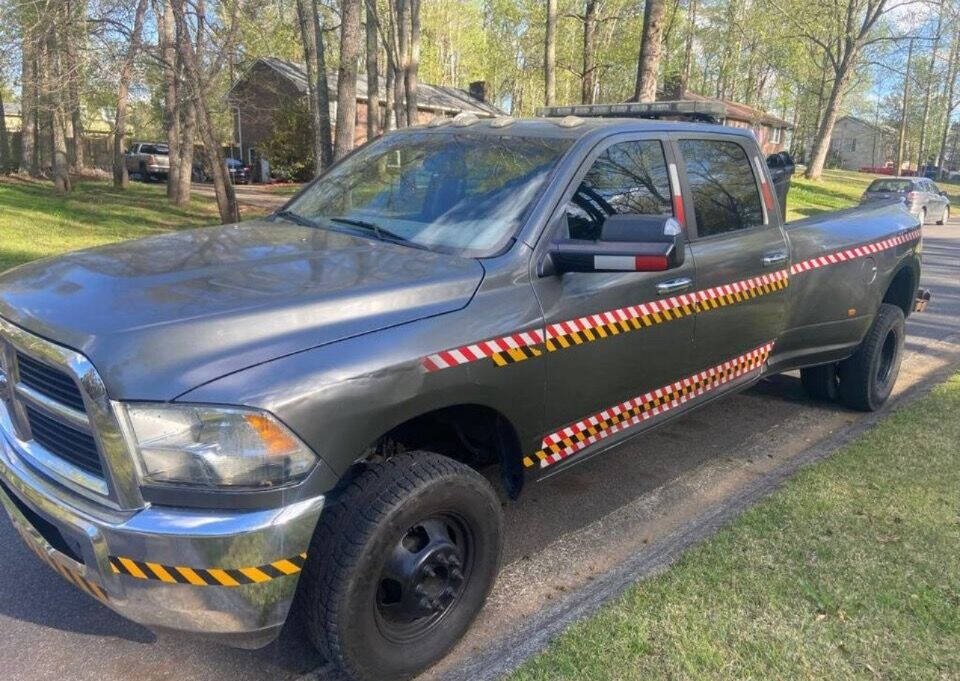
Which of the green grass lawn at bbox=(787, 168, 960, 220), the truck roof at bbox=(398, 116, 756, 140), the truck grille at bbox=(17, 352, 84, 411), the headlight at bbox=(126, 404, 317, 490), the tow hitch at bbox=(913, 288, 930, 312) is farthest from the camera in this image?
the green grass lawn at bbox=(787, 168, 960, 220)

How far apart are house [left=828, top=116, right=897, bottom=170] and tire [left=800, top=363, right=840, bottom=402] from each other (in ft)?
294

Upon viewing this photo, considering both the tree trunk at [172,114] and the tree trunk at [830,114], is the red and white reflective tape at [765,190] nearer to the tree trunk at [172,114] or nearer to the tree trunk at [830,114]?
the tree trunk at [172,114]

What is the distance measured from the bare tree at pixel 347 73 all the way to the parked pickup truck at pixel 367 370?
10833mm

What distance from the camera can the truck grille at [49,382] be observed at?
7.36 feet

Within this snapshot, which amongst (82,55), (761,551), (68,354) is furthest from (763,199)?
(82,55)

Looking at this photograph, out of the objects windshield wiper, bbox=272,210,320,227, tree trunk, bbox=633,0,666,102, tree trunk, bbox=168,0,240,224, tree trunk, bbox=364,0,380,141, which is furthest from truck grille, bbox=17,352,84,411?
tree trunk, bbox=364,0,380,141

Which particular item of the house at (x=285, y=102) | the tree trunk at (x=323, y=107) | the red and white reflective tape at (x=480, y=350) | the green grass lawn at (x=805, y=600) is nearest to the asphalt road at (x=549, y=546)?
the green grass lawn at (x=805, y=600)

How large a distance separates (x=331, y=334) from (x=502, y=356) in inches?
26.9

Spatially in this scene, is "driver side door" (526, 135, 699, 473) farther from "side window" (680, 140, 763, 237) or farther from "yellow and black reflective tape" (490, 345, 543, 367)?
"side window" (680, 140, 763, 237)

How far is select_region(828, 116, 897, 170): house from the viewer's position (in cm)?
8794

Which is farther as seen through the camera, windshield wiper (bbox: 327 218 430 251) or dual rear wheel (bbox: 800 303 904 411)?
dual rear wheel (bbox: 800 303 904 411)

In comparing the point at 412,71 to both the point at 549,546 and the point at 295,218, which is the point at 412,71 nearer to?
the point at 295,218

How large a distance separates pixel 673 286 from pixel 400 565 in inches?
73.7

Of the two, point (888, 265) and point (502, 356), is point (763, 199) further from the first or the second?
point (502, 356)
